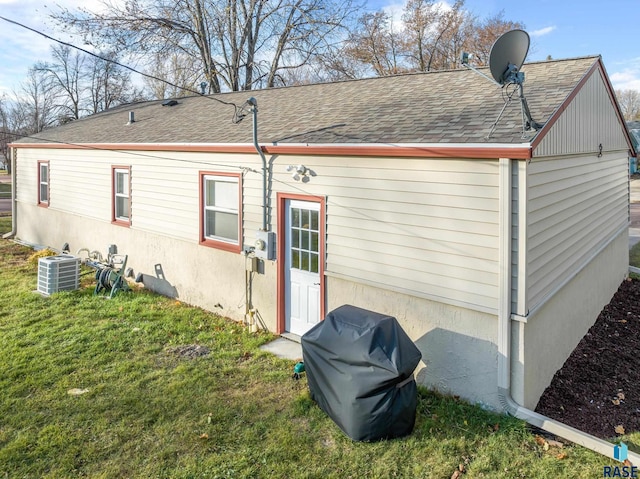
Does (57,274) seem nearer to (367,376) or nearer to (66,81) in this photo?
(367,376)

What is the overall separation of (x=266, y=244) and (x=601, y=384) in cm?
508

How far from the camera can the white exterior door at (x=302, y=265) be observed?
7008mm

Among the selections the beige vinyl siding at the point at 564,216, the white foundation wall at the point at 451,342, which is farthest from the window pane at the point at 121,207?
the beige vinyl siding at the point at 564,216

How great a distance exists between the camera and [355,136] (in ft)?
21.1

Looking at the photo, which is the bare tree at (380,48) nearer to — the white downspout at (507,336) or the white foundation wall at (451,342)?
A: the white foundation wall at (451,342)

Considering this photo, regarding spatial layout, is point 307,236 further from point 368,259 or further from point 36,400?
point 36,400

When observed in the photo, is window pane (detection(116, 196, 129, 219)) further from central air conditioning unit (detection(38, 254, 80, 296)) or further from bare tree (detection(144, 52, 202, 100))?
bare tree (detection(144, 52, 202, 100))

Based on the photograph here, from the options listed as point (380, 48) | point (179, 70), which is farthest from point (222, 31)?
point (380, 48)

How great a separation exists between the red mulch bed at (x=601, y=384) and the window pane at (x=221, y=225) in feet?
17.7

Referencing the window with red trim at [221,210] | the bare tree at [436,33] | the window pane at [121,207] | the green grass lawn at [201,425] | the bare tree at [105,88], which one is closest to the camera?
the green grass lawn at [201,425]

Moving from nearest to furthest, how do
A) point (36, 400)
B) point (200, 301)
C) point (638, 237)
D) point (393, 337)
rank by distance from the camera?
point (393, 337) < point (36, 400) < point (200, 301) < point (638, 237)

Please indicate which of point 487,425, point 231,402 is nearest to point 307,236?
point 231,402

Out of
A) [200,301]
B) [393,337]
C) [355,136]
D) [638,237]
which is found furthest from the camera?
[638,237]

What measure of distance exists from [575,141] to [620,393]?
11.2 ft
